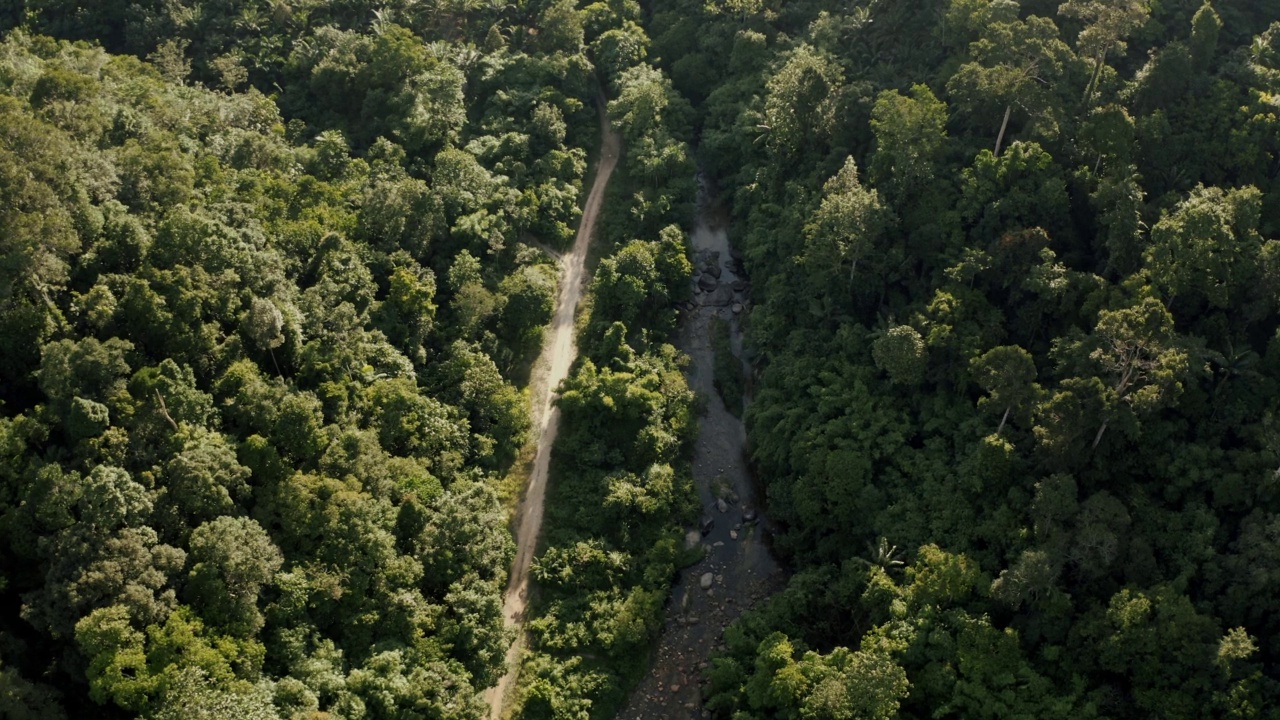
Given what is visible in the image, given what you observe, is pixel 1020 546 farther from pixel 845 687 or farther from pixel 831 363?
pixel 831 363

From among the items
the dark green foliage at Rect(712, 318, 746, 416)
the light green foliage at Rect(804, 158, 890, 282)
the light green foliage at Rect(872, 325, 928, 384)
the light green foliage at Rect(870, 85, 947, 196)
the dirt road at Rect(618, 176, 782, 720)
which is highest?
the light green foliage at Rect(870, 85, 947, 196)

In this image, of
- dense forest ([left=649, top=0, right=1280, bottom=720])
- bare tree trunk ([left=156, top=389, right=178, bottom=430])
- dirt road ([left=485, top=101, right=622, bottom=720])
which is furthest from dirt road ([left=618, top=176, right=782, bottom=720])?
bare tree trunk ([left=156, top=389, right=178, bottom=430])

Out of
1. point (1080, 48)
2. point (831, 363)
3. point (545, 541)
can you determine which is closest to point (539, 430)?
point (545, 541)

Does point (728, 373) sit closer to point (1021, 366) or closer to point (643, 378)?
point (643, 378)

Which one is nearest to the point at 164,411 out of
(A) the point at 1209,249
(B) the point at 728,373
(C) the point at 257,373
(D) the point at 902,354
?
(C) the point at 257,373

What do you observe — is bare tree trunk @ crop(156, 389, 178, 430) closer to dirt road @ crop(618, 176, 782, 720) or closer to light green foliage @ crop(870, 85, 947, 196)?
dirt road @ crop(618, 176, 782, 720)

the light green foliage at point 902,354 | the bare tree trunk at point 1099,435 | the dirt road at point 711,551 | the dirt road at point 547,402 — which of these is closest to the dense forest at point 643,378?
the light green foliage at point 902,354

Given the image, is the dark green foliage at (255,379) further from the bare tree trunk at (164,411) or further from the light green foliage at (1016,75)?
the light green foliage at (1016,75)
